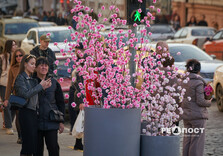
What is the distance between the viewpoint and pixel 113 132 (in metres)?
7.43

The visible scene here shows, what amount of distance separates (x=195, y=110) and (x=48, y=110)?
206 centimetres

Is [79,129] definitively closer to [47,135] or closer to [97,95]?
[47,135]

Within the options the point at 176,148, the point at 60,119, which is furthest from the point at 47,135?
the point at 176,148

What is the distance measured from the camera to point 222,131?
12.7 metres

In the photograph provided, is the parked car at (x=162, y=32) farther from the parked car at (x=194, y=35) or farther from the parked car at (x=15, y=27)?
the parked car at (x=15, y=27)

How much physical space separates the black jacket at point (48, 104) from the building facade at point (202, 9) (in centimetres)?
3059

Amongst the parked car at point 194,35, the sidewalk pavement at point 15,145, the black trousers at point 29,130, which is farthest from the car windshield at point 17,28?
the black trousers at point 29,130

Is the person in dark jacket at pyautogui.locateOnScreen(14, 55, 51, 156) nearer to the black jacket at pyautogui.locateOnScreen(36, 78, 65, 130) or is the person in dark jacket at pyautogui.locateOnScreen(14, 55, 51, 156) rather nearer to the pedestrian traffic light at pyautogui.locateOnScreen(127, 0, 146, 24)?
the black jacket at pyautogui.locateOnScreen(36, 78, 65, 130)

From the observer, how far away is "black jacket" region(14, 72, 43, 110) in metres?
8.11

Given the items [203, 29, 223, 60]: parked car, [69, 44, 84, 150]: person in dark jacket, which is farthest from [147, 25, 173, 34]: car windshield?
[69, 44, 84, 150]: person in dark jacket

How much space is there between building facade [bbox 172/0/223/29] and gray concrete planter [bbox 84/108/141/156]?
3135 centimetres

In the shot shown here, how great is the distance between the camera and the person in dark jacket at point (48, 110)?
823 centimetres

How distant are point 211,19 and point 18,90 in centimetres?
3691

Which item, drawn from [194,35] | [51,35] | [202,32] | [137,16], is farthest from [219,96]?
[202,32]
